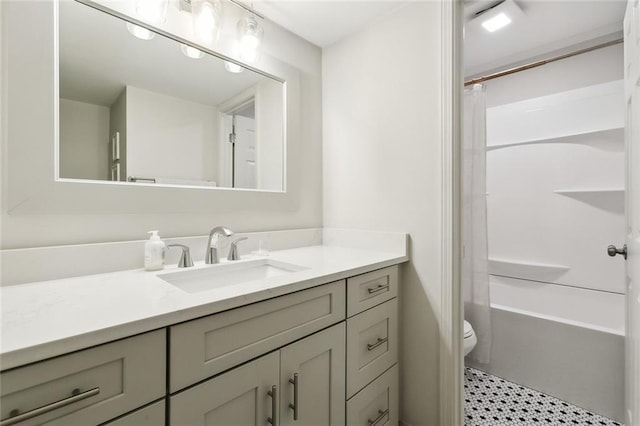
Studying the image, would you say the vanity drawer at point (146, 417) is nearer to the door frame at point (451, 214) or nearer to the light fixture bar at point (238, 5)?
the door frame at point (451, 214)

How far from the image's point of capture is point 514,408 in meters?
1.56

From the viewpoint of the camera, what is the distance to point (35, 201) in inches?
34.5

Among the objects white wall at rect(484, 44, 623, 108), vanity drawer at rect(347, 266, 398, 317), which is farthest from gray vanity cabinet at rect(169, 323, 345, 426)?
white wall at rect(484, 44, 623, 108)

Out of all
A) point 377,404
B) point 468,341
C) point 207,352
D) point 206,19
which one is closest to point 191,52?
point 206,19

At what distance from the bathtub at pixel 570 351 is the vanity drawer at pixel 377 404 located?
3.11ft

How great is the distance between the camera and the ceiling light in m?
1.78

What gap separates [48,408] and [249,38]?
4.80 ft

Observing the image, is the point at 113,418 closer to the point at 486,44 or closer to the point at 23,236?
the point at 23,236

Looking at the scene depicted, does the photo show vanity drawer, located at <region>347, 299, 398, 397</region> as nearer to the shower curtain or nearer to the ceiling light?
the shower curtain

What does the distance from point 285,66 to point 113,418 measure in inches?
63.0

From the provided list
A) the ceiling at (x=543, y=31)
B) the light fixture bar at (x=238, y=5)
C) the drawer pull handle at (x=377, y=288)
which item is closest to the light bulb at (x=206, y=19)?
the light fixture bar at (x=238, y=5)

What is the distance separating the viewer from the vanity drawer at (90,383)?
48 cm

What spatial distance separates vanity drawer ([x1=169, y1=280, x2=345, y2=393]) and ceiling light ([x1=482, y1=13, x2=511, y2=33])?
196cm

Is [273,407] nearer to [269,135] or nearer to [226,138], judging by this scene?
[226,138]
